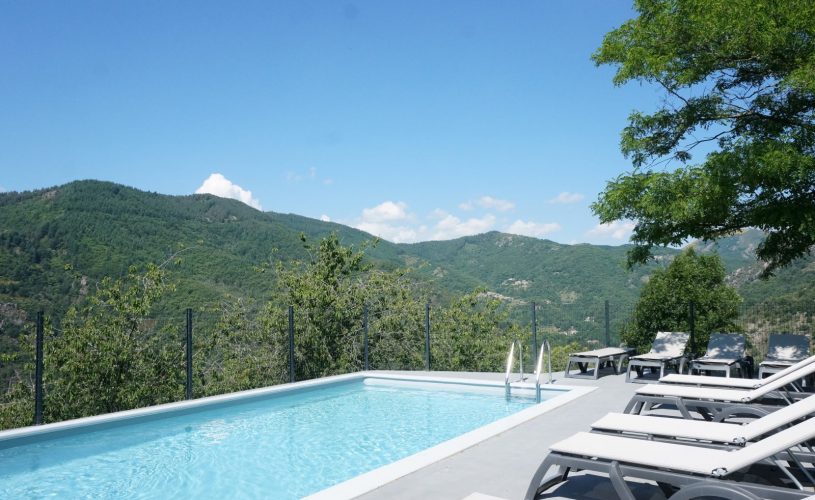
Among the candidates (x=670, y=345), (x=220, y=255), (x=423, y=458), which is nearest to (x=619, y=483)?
(x=423, y=458)

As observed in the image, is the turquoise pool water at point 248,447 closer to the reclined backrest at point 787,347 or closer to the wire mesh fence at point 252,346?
the wire mesh fence at point 252,346

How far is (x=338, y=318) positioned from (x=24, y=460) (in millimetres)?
8345

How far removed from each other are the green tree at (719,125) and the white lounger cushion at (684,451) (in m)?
5.21

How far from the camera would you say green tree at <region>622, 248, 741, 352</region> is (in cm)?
1888

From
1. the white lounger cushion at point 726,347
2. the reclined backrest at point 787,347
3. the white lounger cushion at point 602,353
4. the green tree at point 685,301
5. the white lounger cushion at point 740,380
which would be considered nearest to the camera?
the white lounger cushion at point 740,380

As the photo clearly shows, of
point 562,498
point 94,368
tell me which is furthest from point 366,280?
point 562,498

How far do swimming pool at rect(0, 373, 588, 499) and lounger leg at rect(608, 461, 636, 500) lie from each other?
1.61 metres

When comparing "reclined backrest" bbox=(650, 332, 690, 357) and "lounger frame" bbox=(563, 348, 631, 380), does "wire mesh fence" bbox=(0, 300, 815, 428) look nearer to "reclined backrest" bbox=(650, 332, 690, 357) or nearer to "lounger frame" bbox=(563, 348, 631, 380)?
"lounger frame" bbox=(563, 348, 631, 380)

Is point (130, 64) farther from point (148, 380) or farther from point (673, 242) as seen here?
point (673, 242)

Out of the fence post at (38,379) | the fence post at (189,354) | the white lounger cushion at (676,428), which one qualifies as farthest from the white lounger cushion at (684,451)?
the fence post at (189,354)

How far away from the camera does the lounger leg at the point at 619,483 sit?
2752 mm

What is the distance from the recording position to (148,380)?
11.3m

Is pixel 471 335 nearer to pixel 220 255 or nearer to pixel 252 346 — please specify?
pixel 252 346

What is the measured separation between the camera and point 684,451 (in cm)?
301
